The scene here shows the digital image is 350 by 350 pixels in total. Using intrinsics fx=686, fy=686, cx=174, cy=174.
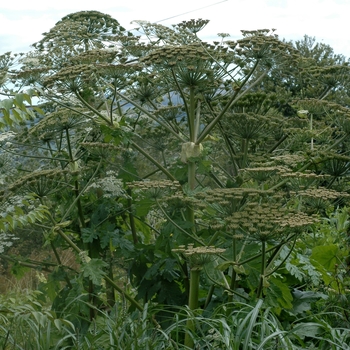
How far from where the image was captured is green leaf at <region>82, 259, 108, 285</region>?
4.83m

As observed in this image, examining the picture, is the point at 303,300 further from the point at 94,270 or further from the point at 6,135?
the point at 6,135

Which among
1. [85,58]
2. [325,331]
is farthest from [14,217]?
[325,331]

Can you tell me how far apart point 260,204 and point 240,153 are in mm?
1193

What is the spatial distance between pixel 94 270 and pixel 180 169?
1.10 metres

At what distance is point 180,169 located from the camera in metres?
5.44

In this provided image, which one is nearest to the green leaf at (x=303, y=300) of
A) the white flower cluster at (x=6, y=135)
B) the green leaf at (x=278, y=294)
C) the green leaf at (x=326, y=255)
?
the green leaf at (x=278, y=294)

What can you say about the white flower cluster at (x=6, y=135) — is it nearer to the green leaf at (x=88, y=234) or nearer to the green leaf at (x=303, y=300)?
the green leaf at (x=88, y=234)

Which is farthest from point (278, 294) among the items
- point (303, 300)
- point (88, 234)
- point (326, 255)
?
point (88, 234)

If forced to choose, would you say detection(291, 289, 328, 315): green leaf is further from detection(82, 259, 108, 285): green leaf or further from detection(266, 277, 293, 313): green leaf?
detection(82, 259, 108, 285): green leaf

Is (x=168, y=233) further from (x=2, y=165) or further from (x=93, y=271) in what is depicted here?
(x=2, y=165)

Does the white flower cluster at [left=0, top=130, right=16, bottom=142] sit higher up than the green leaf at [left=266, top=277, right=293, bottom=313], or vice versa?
the white flower cluster at [left=0, top=130, right=16, bottom=142]

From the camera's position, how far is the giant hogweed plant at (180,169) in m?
4.45

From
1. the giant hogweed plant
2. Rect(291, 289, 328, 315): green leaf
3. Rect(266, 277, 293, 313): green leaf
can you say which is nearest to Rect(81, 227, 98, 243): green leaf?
the giant hogweed plant

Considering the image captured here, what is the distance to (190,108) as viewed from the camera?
522 cm
